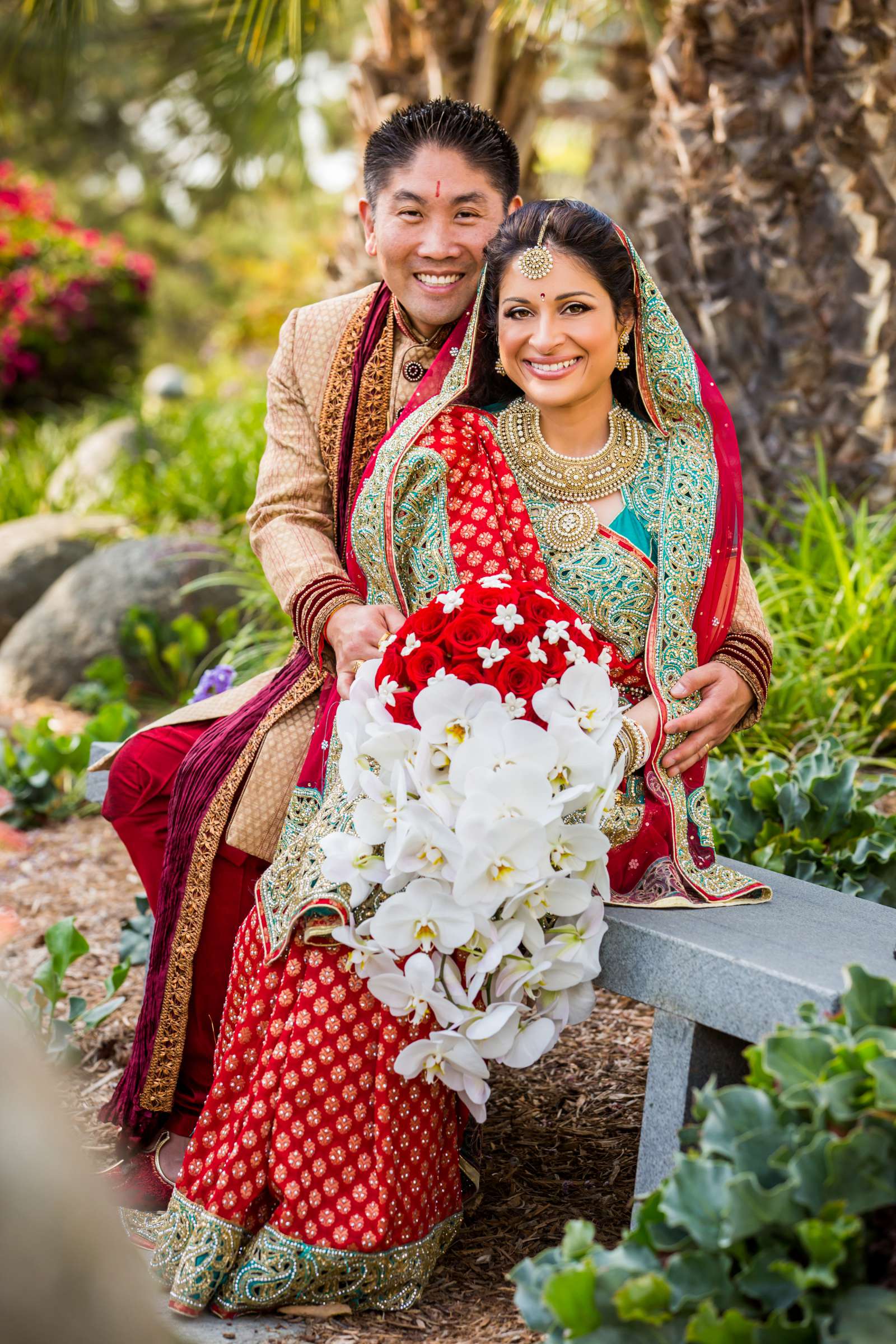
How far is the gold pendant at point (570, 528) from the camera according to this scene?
2.48m

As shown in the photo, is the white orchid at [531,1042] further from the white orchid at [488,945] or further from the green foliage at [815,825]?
the green foliage at [815,825]

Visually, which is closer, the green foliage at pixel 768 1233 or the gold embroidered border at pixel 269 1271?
the green foliage at pixel 768 1233

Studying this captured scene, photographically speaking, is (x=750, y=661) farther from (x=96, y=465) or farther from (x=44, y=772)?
(x=96, y=465)

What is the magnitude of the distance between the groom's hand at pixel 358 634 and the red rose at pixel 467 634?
14.8 inches

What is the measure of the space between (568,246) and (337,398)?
2.42ft

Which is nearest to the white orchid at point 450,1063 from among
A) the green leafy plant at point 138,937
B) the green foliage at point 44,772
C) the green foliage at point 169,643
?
the green leafy plant at point 138,937

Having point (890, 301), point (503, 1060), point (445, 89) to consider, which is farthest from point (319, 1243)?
point (445, 89)

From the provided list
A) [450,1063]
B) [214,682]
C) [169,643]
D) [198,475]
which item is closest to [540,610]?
[450,1063]

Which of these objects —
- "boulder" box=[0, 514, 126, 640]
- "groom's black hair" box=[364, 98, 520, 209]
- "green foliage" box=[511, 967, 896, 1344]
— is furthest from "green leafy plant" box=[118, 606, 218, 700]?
"green foliage" box=[511, 967, 896, 1344]

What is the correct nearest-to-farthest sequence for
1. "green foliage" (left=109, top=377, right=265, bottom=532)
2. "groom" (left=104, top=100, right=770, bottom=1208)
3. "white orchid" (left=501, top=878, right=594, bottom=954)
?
"white orchid" (left=501, top=878, right=594, bottom=954), "groom" (left=104, top=100, right=770, bottom=1208), "green foliage" (left=109, top=377, right=265, bottom=532)

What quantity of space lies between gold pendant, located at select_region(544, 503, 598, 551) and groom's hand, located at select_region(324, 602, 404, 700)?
12.9 inches

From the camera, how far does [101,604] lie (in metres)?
6.24

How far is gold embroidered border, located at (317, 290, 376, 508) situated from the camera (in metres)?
2.93

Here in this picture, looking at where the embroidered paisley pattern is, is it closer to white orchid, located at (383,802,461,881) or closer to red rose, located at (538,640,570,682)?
red rose, located at (538,640,570,682)
